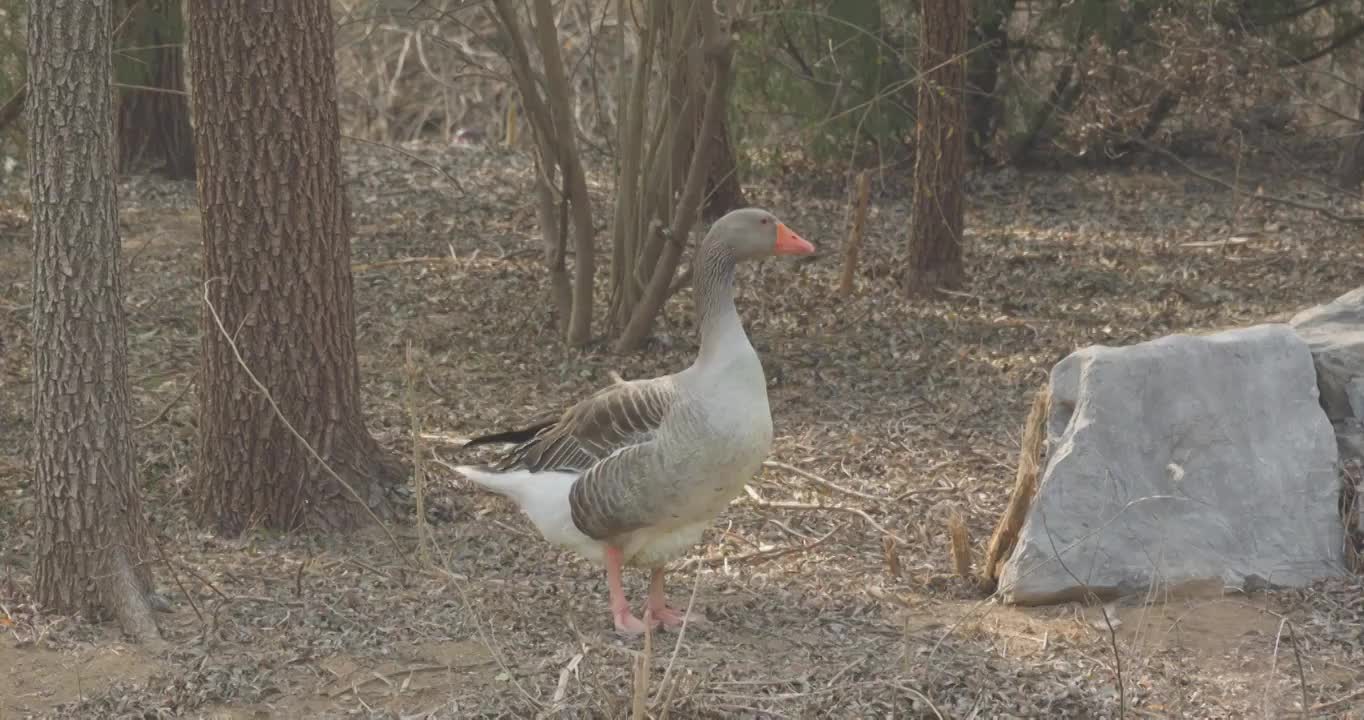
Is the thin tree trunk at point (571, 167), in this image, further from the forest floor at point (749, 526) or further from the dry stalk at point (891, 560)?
the dry stalk at point (891, 560)

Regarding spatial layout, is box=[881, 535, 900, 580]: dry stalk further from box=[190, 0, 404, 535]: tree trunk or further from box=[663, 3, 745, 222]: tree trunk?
box=[663, 3, 745, 222]: tree trunk

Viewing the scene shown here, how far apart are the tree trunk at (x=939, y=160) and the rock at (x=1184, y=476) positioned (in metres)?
4.11

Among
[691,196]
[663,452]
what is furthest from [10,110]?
[663,452]

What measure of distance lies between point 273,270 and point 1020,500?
3044mm

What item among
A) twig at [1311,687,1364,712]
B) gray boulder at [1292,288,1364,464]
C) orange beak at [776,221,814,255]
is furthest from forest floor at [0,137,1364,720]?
orange beak at [776,221,814,255]

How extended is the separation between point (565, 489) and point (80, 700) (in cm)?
165

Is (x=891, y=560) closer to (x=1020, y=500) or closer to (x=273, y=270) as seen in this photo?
(x=1020, y=500)

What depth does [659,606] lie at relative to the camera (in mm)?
5293

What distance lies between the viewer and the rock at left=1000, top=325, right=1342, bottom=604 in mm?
5469

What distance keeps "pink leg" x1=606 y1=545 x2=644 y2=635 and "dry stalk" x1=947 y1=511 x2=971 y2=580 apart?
4.12 feet

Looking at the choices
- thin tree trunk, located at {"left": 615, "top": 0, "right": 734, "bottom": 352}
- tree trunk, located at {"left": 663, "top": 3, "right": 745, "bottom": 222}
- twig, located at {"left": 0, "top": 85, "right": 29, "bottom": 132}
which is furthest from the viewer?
twig, located at {"left": 0, "top": 85, "right": 29, "bottom": 132}

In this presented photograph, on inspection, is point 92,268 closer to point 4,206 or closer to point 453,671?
point 453,671

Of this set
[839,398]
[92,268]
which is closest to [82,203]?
[92,268]

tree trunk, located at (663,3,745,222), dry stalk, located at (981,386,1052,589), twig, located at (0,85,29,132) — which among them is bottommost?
dry stalk, located at (981,386,1052,589)
